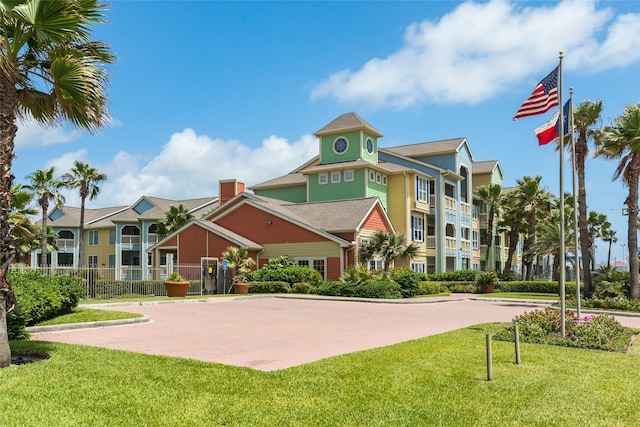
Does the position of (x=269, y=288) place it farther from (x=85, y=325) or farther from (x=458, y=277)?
(x=85, y=325)

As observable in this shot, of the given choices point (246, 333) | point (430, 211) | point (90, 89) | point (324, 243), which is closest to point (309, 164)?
point (430, 211)

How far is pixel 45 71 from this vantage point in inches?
399

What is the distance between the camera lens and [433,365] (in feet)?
31.2

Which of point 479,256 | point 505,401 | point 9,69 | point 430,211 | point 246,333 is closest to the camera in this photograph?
point 505,401

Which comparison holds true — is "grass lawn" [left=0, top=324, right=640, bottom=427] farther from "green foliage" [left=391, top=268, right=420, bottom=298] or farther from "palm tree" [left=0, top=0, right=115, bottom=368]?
"green foliage" [left=391, top=268, right=420, bottom=298]

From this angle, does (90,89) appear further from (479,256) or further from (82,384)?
(479,256)

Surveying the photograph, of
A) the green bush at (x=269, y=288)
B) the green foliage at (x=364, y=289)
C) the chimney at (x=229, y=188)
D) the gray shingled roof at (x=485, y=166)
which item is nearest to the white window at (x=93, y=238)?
the chimney at (x=229, y=188)

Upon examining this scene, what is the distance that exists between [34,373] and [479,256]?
5037cm

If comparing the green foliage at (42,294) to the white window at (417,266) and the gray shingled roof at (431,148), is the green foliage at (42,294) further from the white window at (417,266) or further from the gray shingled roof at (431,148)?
the gray shingled roof at (431,148)

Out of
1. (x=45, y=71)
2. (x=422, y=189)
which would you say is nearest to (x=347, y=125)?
(x=422, y=189)

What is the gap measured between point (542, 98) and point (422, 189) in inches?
1237

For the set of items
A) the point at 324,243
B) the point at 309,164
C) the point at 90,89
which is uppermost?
the point at 309,164

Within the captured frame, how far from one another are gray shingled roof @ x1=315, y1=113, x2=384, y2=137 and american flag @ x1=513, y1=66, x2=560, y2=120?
2963cm

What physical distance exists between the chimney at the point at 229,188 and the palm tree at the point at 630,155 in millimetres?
28822
